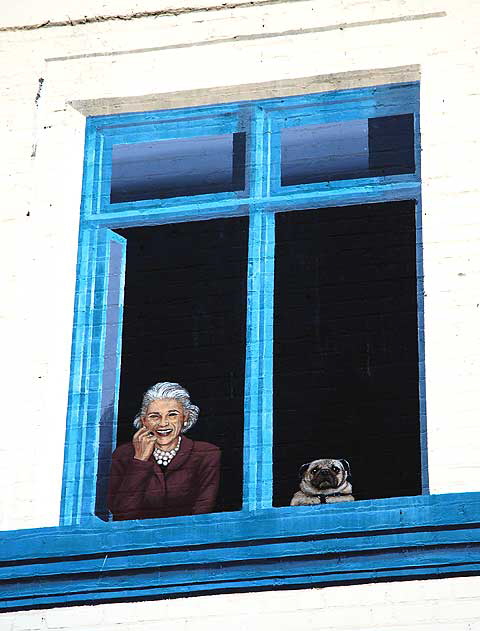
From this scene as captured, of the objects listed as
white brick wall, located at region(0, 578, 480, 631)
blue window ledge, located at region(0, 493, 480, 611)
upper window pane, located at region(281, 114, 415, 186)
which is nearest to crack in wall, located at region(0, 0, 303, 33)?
upper window pane, located at region(281, 114, 415, 186)

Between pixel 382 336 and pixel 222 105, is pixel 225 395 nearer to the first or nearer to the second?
pixel 382 336

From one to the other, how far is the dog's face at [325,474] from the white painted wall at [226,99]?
A: 0.51 meters

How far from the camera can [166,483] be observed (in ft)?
33.9

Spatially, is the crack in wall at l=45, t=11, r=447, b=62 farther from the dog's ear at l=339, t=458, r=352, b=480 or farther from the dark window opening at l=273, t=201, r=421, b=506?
the dog's ear at l=339, t=458, r=352, b=480

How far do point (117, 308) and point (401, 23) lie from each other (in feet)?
8.05

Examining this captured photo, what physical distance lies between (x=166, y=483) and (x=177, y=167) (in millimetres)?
2047

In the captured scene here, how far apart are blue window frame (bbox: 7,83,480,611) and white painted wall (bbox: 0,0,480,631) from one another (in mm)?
96

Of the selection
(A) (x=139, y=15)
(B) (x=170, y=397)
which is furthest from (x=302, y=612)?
(A) (x=139, y=15)

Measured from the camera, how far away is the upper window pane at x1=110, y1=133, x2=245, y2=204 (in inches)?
436

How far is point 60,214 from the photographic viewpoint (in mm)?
10984

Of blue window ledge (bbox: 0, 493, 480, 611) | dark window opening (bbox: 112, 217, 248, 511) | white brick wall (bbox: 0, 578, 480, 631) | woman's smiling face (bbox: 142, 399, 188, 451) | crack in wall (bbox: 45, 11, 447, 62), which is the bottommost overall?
white brick wall (bbox: 0, 578, 480, 631)

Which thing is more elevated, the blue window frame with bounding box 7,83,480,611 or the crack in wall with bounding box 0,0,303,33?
the crack in wall with bounding box 0,0,303,33

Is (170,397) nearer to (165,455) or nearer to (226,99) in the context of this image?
(165,455)

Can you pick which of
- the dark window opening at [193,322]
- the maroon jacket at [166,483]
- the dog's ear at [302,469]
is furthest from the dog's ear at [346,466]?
the maroon jacket at [166,483]
